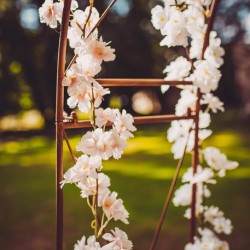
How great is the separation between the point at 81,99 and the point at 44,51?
11.4 m

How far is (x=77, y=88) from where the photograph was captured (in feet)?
3.67

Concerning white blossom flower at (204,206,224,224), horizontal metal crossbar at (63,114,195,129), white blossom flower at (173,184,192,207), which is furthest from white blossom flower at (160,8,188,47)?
white blossom flower at (204,206,224,224)

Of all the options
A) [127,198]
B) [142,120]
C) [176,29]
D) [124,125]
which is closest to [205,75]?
[176,29]

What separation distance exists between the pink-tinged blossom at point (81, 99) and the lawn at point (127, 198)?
201 cm

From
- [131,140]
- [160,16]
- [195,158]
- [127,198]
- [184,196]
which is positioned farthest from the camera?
[131,140]

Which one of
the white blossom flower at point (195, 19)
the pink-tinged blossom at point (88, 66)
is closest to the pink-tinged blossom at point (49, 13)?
the pink-tinged blossom at point (88, 66)

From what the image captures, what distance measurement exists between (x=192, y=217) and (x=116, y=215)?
0.61m

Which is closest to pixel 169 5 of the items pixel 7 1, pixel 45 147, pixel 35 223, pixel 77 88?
pixel 77 88

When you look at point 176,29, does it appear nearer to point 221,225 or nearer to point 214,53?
point 214,53

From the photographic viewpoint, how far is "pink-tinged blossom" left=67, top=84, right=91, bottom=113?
1.13 m

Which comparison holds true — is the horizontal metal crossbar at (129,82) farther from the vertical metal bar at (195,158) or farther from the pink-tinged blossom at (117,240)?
the pink-tinged blossom at (117,240)

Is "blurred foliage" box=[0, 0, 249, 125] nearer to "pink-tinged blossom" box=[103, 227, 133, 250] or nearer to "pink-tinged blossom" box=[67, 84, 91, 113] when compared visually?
"pink-tinged blossom" box=[67, 84, 91, 113]

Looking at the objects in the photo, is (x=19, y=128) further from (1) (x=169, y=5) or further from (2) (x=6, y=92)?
(1) (x=169, y=5)

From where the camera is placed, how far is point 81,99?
1159 millimetres
